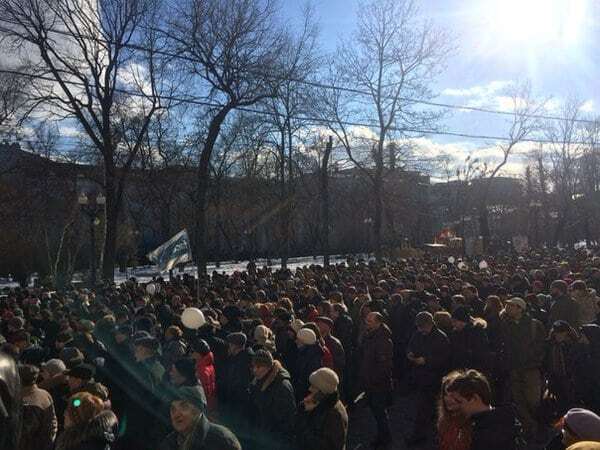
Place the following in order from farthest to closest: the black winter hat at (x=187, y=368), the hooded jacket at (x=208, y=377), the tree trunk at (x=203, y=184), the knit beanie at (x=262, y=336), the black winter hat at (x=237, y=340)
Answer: the tree trunk at (x=203, y=184) → the knit beanie at (x=262, y=336) → the black winter hat at (x=237, y=340) → the hooded jacket at (x=208, y=377) → the black winter hat at (x=187, y=368)

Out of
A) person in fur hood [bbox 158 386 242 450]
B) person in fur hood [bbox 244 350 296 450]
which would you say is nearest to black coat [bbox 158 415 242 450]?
person in fur hood [bbox 158 386 242 450]

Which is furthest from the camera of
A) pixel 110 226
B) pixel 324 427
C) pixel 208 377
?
pixel 110 226

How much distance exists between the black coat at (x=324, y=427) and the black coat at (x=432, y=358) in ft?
8.91

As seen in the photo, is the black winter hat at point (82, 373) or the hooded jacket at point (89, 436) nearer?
the hooded jacket at point (89, 436)

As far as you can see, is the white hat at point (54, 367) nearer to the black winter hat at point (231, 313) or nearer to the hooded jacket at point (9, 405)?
the black winter hat at point (231, 313)

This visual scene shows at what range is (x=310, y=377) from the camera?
14.1ft

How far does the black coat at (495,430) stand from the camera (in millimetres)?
3504

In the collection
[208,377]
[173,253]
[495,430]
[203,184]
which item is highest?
[203,184]

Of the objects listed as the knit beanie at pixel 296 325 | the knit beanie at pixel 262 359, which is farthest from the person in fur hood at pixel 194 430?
the knit beanie at pixel 296 325

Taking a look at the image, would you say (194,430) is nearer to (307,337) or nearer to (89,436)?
(89,436)

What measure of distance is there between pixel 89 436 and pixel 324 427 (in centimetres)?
162

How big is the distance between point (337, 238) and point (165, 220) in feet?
109

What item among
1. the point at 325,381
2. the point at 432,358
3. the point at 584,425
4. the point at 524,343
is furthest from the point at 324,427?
the point at 524,343

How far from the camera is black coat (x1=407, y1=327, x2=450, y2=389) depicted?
674cm
